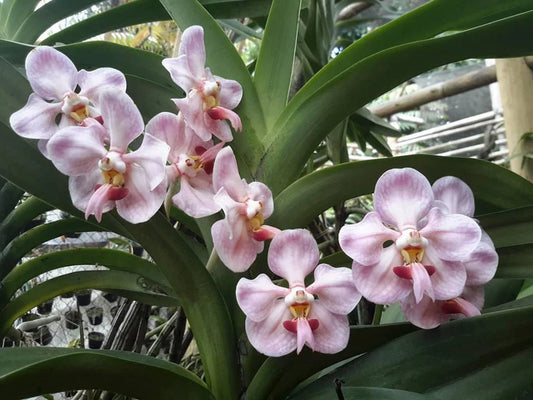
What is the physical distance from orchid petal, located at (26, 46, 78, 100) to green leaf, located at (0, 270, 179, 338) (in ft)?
1.05

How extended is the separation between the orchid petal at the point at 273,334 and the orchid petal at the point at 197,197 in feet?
0.31

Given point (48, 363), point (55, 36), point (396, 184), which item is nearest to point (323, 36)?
point (55, 36)

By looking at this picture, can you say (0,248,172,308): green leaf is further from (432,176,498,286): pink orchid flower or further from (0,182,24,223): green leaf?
(432,176,498,286): pink orchid flower

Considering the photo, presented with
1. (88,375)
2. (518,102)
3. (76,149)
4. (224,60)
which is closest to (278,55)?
(224,60)

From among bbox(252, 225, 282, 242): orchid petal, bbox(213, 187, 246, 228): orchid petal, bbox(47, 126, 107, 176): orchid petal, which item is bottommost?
bbox(252, 225, 282, 242): orchid petal

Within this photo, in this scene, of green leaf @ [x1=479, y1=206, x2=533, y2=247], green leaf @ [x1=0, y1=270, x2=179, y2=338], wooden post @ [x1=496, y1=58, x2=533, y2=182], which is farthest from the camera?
wooden post @ [x1=496, y1=58, x2=533, y2=182]

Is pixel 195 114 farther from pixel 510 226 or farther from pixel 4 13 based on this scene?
pixel 4 13

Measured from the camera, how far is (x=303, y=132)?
473 mm

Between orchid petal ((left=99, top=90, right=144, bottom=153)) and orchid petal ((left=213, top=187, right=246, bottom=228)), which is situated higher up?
orchid petal ((left=99, top=90, right=144, bottom=153))

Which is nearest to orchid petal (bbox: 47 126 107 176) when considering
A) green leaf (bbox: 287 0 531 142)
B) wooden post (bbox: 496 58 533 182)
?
green leaf (bbox: 287 0 531 142)

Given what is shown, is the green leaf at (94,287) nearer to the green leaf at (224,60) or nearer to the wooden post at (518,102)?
the green leaf at (224,60)

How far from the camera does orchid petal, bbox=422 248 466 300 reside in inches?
14.1

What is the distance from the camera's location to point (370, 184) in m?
0.44

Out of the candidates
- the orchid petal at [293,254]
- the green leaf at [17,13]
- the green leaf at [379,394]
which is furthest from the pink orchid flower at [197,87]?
the green leaf at [17,13]
